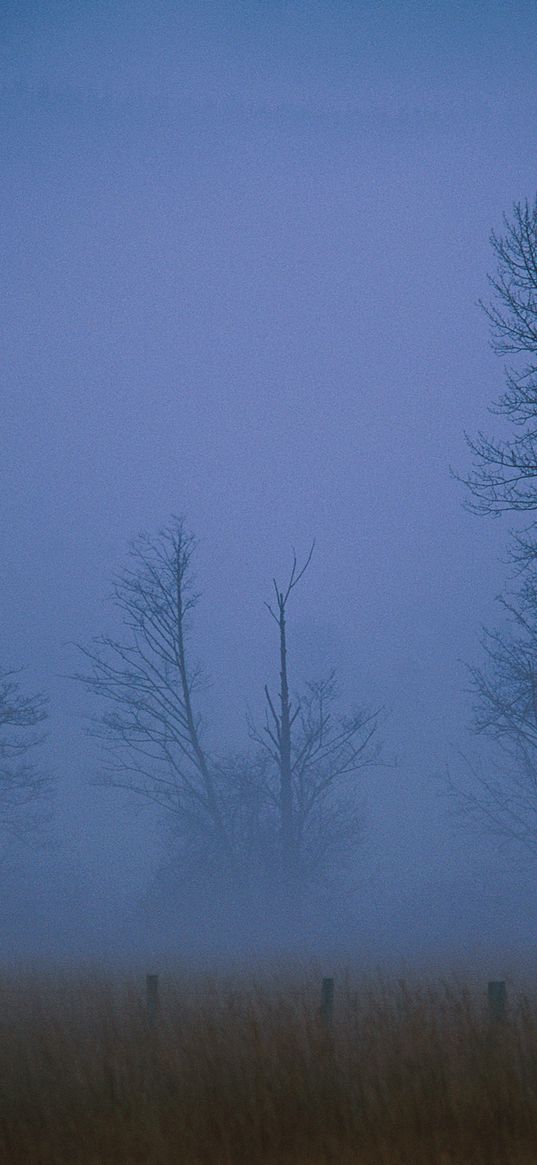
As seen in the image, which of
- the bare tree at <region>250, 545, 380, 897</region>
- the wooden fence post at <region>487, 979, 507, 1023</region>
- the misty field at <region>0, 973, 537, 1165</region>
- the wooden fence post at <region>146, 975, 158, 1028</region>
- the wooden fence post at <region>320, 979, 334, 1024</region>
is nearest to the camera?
the misty field at <region>0, 973, 537, 1165</region>

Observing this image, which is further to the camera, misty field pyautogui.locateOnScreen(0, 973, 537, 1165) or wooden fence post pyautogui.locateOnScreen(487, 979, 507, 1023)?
wooden fence post pyautogui.locateOnScreen(487, 979, 507, 1023)

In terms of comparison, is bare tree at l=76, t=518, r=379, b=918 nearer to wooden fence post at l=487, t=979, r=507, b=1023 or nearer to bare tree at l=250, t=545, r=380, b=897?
bare tree at l=250, t=545, r=380, b=897

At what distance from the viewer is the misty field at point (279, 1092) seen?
7.56m

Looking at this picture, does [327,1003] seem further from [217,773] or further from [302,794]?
[217,773]

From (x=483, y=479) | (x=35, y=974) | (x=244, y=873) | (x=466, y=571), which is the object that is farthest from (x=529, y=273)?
(x=466, y=571)

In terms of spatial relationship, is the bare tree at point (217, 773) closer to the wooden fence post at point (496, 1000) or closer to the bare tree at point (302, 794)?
the bare tree at point (302, 794)

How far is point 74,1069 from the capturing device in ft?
30.7

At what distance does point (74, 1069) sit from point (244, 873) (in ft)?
90.1

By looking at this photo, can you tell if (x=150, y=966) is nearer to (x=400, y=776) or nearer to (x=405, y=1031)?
(x=405, y=1031)

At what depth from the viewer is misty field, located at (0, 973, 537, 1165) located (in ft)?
24.8

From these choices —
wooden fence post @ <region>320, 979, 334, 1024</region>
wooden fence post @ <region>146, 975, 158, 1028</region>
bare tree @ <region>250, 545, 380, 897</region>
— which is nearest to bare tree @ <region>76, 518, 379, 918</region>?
bare tree @ <region>250, 545, 380, 897</region>

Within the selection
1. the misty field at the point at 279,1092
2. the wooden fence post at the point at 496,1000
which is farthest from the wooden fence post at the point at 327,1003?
the wooden fence post at the point at 496,1000

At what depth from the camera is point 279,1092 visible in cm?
851

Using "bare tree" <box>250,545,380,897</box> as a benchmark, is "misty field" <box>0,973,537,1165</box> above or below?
below
